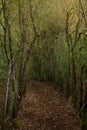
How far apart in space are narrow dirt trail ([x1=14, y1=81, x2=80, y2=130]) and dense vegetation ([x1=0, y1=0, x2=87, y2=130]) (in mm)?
528

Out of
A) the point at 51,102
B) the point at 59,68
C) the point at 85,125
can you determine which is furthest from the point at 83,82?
the point at 59,68

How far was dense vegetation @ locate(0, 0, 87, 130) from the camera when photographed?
9297 mm

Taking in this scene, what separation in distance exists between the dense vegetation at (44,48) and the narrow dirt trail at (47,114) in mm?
528

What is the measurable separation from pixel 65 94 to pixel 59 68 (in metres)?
2.91

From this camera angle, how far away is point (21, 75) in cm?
1111

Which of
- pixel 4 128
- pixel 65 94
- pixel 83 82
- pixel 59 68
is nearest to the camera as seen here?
pixel 4 128

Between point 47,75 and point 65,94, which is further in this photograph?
point 47,75

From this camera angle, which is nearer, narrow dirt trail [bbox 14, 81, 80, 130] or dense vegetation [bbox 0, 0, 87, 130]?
dense vegetation [bbox 0, 0, 87, 130]

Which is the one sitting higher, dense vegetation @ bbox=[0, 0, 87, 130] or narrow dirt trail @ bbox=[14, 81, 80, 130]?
dense vegetation @ bbox=[0, 0, 87, 130]

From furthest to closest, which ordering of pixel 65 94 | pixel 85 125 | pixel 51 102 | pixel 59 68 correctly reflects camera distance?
1. pixel 59 68
2. pixel 65 94
3. pixel 51 102
4. pixel 85 125

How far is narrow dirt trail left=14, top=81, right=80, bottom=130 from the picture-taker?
10.8 metres

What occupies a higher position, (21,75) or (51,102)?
(21,75)

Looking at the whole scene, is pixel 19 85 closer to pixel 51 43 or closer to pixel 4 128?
pixel 4 128

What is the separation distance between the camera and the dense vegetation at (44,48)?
366 inches
